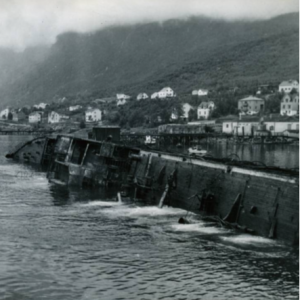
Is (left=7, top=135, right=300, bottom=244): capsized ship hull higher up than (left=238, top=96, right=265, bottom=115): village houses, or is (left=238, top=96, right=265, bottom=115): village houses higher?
(left=238, top=96, right=265, bottom=115): village houses

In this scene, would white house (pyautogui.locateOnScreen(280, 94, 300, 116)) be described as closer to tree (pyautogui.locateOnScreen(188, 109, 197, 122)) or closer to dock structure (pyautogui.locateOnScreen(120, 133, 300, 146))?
dock structure (pyautogui.locateOnScreen(120, 133, 300, 146))

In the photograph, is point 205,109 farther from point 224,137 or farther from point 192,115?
point 224,137

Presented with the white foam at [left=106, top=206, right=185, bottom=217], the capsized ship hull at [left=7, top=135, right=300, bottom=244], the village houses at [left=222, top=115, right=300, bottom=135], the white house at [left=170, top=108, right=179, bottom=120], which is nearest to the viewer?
the capsized ship hull at [left=7, top=135, right=300, bottom=244]

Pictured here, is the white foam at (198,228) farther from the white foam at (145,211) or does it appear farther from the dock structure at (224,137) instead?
the dock structure at (224,137)

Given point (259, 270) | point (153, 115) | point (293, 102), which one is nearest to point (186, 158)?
point (259, 270)

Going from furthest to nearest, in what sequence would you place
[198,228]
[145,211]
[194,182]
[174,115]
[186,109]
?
1. [186,109]
2. [174,115]
3. [194,182]
4. [145,211]
5. [198,228]

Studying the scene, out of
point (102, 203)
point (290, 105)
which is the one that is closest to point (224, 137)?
point (290, 105)

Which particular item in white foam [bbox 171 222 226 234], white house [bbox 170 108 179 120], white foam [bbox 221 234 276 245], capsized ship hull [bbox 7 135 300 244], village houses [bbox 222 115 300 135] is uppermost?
white house [bbox 170 108 179 120]

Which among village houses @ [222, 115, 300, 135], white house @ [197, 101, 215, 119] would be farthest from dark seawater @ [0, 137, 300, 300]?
white house @ [197, 101, 215, 119]
